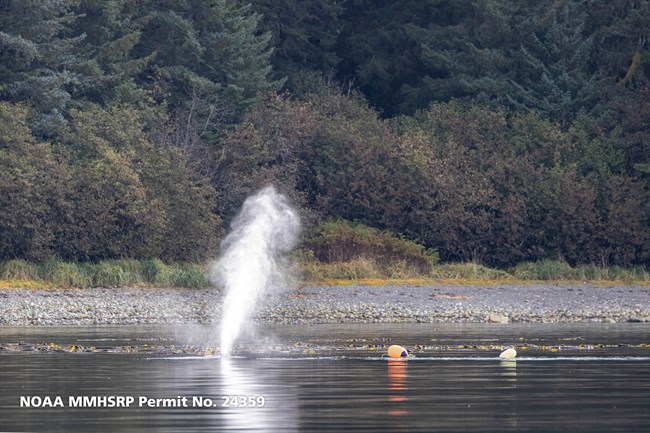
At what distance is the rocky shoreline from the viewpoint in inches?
1816

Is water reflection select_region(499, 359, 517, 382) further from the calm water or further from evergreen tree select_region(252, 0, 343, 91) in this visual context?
evergreen tree select_region(252, 0, 343, 91)

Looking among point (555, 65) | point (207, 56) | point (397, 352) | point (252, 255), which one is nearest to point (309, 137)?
point (207, 56)

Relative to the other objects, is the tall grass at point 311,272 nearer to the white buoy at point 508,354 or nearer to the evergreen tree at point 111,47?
the evergreen tree at point 111,47

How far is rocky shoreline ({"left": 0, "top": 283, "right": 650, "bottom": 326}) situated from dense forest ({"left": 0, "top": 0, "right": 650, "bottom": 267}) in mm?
7199

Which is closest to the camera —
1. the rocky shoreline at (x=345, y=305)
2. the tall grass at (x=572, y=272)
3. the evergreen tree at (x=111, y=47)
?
the rocky shoreline at (x=345, y=305)

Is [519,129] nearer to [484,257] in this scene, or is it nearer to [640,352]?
[484,257]

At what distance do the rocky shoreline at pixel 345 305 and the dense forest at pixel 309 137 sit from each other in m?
7.20

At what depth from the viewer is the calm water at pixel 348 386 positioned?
19.3 m

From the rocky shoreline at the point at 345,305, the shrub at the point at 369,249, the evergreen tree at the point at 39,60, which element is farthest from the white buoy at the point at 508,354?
the evergreen tree at the point at 39,60

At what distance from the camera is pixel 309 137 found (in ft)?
229

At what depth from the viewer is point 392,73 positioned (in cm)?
8731

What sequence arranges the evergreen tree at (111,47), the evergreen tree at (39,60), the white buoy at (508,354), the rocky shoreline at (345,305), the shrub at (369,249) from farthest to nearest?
the evergreen tree at (111,47) < the evergreen tree at (39,60) < the shrub at (369,249) < the rocky shoreline at (345,305) < the white buoy at (508,354)

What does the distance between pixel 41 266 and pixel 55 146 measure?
7949 mm

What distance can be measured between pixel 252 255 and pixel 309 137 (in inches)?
1240
